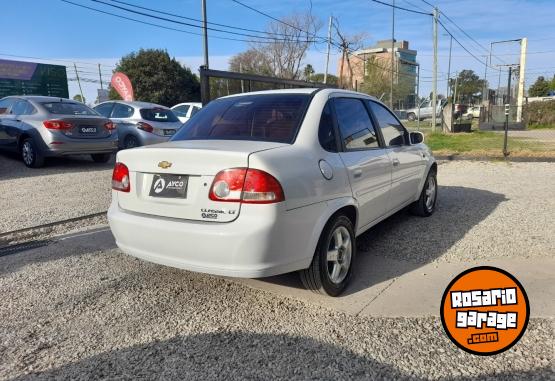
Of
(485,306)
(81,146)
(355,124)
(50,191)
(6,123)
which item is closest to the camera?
(485,306)

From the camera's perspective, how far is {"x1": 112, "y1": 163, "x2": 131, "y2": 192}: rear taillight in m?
3.37

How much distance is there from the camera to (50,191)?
752cm

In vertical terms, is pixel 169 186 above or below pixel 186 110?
below

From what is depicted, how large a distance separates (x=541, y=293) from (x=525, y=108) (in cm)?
2860

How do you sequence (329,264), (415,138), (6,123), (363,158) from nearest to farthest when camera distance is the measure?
(329,264), (363,158), (415,138), (6,123)

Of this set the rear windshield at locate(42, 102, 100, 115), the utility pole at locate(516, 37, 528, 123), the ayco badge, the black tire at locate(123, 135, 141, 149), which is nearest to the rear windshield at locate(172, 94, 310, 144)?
the ayco badge

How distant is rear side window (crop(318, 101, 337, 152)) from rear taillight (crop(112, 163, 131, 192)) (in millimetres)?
1525

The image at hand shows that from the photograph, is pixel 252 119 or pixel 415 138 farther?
pixel 415 138

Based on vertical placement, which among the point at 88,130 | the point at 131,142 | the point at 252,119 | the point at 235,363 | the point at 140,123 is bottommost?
the point at 235,363

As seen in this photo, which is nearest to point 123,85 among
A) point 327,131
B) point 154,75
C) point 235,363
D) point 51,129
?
point 51,129

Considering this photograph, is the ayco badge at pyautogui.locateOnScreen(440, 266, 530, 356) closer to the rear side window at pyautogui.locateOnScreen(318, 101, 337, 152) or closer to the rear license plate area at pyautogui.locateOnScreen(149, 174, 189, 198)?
the rear side window at pyautogui.locateOnScreen(318, 101, 337, 152)

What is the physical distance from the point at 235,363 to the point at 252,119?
76.7 inches

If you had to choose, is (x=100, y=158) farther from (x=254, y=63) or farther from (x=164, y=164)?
(x=254, y=63)

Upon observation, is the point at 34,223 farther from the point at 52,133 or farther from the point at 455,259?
the point at 455,259
